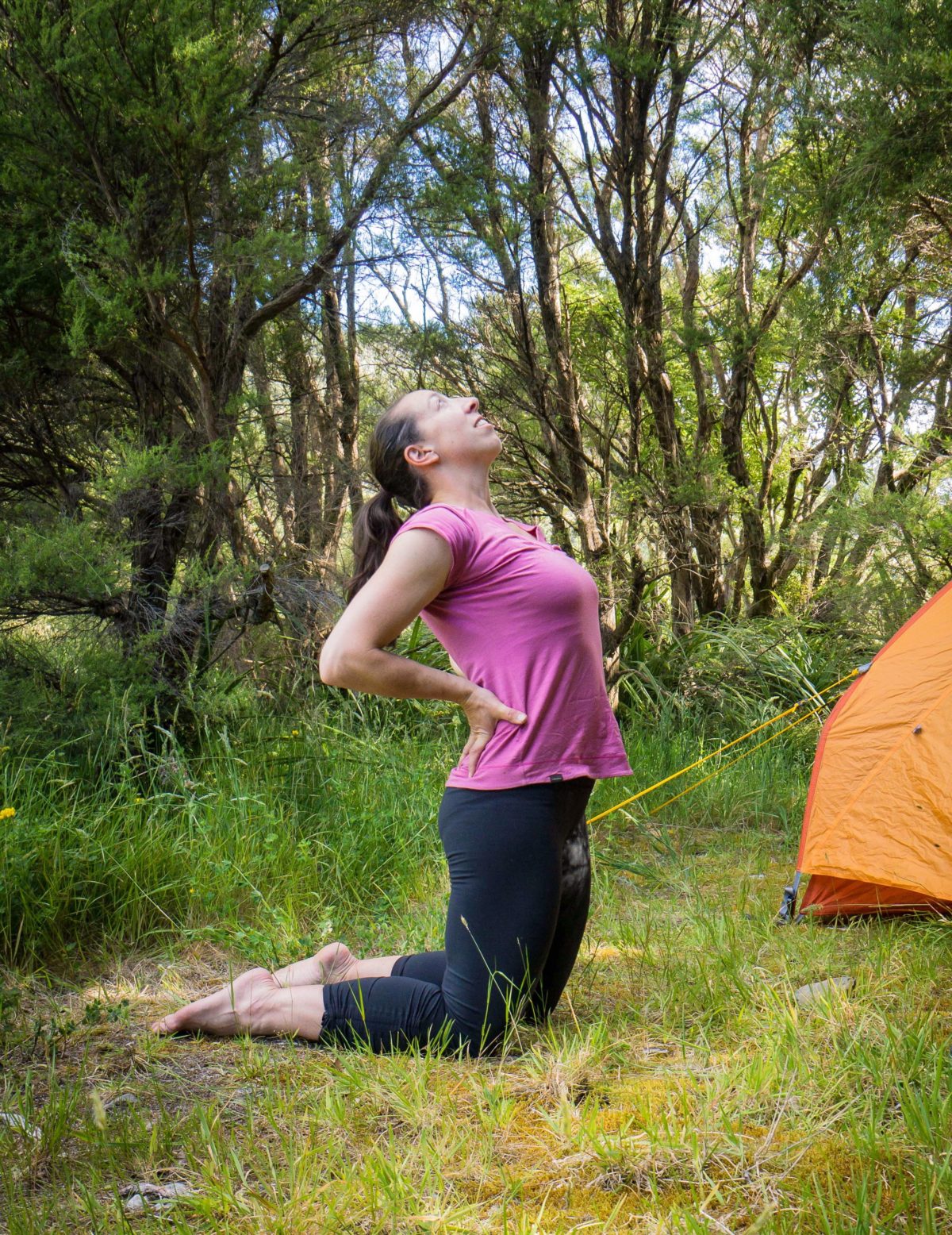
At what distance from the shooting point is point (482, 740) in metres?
2.17

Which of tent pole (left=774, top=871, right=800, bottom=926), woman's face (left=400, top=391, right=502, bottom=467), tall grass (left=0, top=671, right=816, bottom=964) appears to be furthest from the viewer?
tent pole (left=774, top=871, right=800, bottom=926)

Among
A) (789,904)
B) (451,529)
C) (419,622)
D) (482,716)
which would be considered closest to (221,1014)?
(482,716)

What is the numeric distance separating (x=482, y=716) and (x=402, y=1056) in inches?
29.9

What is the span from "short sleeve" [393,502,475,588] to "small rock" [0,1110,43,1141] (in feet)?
4.33

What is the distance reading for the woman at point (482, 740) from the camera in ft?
6.93

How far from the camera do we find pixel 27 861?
117 inches

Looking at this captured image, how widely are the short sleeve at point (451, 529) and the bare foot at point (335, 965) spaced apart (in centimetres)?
95

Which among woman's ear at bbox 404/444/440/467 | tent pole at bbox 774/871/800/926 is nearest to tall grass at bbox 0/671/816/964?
tent pole at bbox 774/871/800/926

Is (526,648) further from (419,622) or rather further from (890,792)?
(419,622)

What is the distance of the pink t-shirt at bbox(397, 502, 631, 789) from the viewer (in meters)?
2.14

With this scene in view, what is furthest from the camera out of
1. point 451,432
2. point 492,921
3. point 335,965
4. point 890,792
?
point 890,792

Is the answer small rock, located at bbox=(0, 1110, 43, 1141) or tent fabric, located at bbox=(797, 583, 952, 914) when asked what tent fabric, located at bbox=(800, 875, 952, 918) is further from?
small rock, located at bbox=(0, 1110, 43, 1141)

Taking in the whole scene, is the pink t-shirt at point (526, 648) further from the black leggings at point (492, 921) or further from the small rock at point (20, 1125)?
the small rock at point (20, 1125)

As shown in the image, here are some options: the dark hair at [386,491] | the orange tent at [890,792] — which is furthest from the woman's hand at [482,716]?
the orange tent at [890,792]
